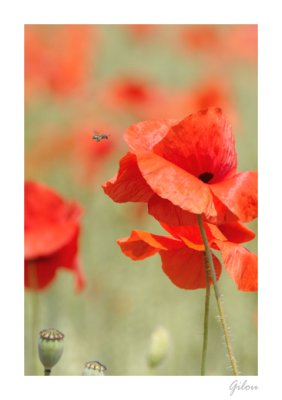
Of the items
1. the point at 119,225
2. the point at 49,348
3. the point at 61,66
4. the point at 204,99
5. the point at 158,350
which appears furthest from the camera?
the point at 119,225

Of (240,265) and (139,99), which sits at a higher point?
(139,99)

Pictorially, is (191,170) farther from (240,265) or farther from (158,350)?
(158,350)

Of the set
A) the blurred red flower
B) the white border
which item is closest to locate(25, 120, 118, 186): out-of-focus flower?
the blurred red flower

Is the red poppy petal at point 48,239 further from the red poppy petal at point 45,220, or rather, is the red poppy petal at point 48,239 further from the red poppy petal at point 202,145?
the red poppy petal at point 202,145

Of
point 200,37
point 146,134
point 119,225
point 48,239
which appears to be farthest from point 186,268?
point 119,225

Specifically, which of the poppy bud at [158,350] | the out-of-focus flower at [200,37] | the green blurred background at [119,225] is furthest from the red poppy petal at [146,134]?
the out-of-focus flower at [200,37]
